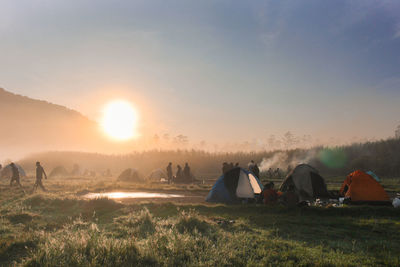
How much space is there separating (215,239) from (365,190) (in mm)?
10343

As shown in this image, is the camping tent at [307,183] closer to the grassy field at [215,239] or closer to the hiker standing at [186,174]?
the grassy field at [215,239]

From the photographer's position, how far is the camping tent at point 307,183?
1648cm

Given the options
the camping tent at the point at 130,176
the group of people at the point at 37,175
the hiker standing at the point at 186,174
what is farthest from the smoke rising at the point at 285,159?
the group of people at the point at 37,175

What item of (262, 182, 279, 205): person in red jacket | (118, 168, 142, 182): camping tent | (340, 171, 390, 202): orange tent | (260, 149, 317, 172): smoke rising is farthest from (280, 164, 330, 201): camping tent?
(260, 149, 317, 172): smoke rising

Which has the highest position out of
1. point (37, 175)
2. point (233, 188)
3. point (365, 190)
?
point (37, 175)

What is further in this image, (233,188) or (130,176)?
(130,176)

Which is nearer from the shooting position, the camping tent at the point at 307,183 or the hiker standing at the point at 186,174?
the camping tent at the point at 307,183

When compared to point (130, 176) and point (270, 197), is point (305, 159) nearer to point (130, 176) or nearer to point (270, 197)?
point (130, 176)

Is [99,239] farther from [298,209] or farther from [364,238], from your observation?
[298,209]

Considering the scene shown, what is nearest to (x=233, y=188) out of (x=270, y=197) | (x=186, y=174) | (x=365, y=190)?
(x=270, y=197)

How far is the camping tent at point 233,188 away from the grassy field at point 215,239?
212cm

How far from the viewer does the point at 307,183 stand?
1666 centimetres

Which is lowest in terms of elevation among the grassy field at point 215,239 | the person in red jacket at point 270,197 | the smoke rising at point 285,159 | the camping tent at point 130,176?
the grassy field at point 215,239

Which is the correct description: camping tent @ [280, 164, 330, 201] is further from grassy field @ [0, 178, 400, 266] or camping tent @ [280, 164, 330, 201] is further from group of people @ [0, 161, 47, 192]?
group of people @ [0, 161, 47, 192]
